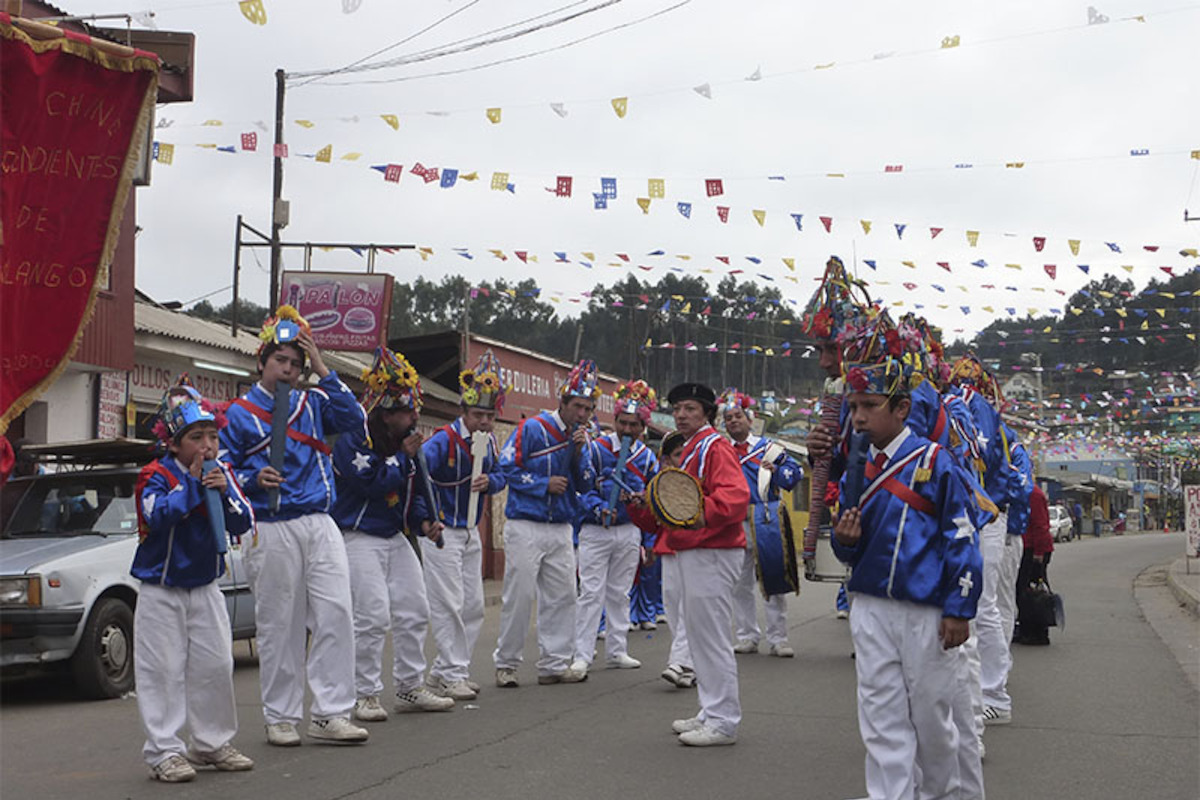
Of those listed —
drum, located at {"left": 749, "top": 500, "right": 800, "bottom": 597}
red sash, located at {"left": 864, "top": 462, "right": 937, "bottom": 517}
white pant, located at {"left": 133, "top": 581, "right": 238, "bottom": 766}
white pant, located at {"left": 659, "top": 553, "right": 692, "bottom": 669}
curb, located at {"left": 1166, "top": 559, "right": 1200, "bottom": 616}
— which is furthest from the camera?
curb, located at {"left": 1166, "top": 559, "right": 1200, "bottom": 616}

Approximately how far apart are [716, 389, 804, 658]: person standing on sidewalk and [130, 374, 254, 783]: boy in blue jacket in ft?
17.8

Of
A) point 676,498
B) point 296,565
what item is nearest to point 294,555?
point 296,565

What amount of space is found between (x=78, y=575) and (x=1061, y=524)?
52.7 metres

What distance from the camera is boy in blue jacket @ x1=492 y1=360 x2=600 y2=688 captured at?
9.98 meters

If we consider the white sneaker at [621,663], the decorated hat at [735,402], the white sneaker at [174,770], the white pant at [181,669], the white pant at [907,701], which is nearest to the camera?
the white pant at [907,701]

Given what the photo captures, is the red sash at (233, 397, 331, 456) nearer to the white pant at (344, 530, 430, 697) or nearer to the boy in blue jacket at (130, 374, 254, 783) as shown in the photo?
the boy in blue jacket at (130, 374, 254, 783)

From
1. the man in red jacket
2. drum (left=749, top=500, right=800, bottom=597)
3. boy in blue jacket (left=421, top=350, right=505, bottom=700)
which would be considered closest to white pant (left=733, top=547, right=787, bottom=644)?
drum (left=749, top=500, right=800, bottom=597)

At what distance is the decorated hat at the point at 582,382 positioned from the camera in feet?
34.0

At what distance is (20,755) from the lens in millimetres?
7594

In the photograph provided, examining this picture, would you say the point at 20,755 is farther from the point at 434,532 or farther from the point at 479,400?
the point at 479,400

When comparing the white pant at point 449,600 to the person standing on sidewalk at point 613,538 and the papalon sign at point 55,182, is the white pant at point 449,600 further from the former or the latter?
the papalon sign at point 55,182

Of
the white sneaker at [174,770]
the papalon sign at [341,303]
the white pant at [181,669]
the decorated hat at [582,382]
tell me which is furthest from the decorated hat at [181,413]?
the papalon sign at [341,303]

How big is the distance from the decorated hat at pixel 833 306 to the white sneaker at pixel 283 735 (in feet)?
11.9

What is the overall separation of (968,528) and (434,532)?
14.6 ft
